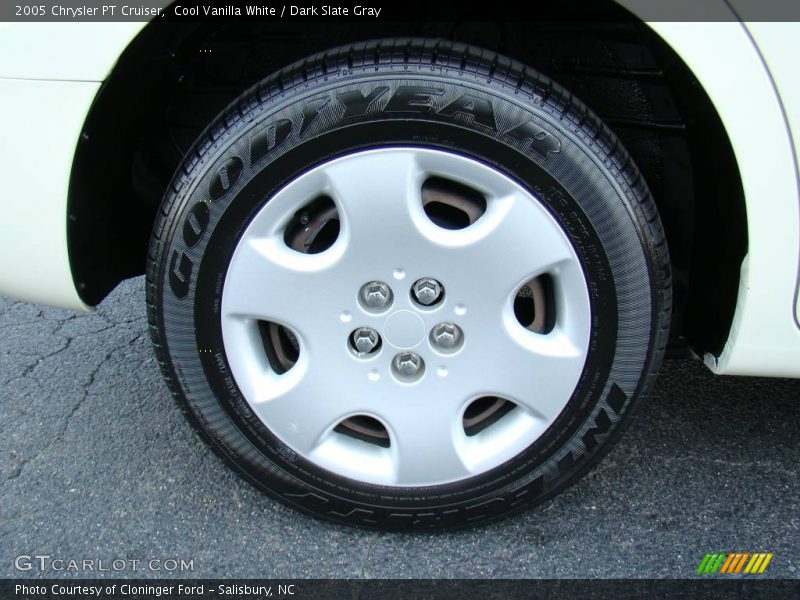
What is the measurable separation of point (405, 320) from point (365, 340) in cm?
9

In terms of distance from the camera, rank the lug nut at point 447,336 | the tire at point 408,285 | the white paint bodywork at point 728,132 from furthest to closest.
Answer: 1. the lug nut at point 447,336
2. the tire at point 408,285
3. the white paint bodywork at point 728,132

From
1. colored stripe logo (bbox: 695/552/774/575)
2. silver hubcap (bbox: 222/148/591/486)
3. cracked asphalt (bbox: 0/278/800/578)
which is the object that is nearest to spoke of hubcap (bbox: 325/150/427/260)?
silver hubcap (bbox: 222/148/591/486)

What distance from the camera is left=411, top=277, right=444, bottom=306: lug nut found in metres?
1.32

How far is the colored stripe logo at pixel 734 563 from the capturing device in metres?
1.42

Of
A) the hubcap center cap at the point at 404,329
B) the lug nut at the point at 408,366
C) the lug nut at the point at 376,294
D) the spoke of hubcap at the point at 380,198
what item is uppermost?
the spoke of hubcap at the point at 380,198

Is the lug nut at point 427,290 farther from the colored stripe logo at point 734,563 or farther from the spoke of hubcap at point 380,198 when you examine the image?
the colored stripe logo at point 734,563

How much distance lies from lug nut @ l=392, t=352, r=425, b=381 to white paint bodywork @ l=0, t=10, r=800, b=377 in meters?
0.55

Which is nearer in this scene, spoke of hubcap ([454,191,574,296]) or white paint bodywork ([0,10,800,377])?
white paint bodywork ([0,10,800,377])

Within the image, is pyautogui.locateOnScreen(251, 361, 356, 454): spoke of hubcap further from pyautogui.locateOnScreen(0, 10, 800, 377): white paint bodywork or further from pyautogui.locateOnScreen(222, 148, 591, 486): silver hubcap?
pyautogui.locateOnScreen(0, 10, 800, 377): white paint bodywork

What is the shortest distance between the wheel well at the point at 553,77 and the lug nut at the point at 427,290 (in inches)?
20.2

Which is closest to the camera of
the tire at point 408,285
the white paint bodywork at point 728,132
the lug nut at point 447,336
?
the white paint bodywork at point 728,132

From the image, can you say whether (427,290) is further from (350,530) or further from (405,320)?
(350,530)

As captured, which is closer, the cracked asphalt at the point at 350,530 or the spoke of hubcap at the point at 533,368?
the spoke of hubcap at the point at 533,368

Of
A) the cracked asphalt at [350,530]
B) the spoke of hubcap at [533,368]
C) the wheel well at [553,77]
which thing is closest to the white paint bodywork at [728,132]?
the wheel well at [553,77]
